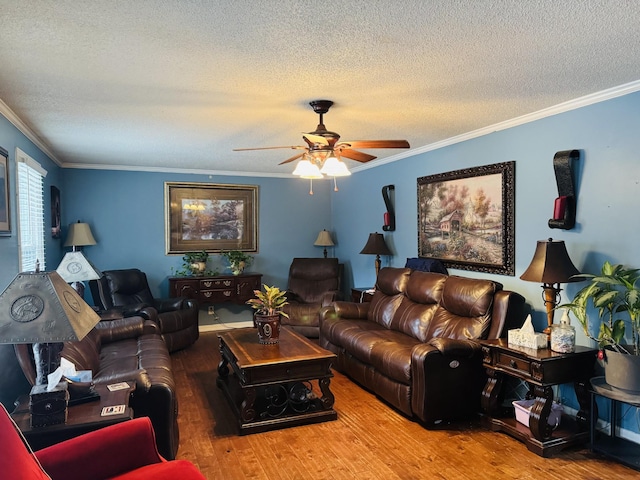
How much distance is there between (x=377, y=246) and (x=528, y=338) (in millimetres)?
2615

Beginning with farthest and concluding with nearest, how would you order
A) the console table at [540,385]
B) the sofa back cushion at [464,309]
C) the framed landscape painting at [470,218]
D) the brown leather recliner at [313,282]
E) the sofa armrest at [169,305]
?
the brown leather recliner at [313,282] < the sofa armrest at [169,305] < the framed landscape painting at [470,218] < the sofa back cushion at [464,309] < the console table at [540,385]

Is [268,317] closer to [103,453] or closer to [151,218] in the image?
[103,453]

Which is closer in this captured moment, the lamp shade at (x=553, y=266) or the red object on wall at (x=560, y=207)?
the lamp shade at (x=553, y=266)

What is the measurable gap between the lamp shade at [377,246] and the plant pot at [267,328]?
2.07 meters

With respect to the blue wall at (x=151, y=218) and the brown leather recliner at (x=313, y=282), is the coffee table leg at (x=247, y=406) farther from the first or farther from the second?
the blue wall at (x=151, y=218)

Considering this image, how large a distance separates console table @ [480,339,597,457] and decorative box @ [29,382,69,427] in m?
2.73

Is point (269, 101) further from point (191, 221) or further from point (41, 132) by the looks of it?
point (191, 221)

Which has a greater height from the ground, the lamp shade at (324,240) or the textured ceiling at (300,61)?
the textured ceiling at (300,61)

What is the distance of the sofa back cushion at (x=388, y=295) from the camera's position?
15.4ft

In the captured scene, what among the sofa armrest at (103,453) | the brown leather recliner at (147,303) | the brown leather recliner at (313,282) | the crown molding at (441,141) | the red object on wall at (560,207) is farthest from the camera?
the brown leather recliner at (313,282)

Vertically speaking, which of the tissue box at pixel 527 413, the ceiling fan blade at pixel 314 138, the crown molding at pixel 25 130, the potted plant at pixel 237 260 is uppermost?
the crown molding at pixel 25 130

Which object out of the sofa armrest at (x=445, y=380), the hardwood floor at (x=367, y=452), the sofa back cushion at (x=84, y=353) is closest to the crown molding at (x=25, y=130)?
the sofa back cushion at (x=84, y=353)

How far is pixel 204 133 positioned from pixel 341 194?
3.21 m

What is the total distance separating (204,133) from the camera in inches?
164
